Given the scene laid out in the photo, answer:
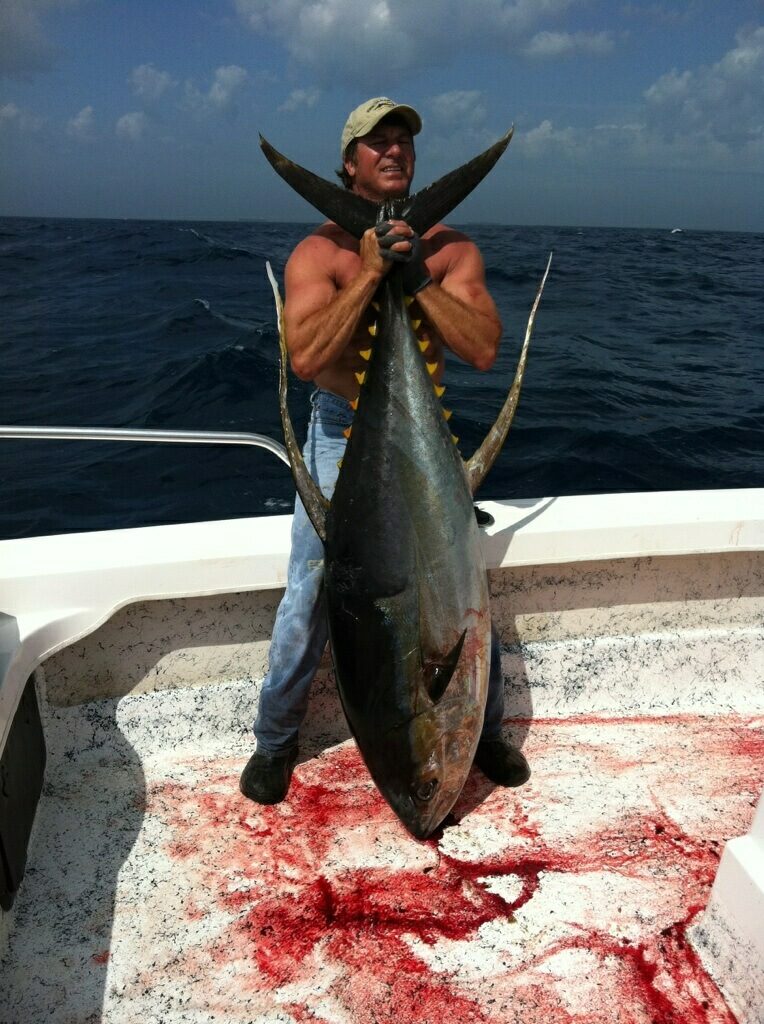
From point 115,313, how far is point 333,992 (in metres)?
13.3

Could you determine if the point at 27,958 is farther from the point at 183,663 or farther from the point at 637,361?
the point at 637,361

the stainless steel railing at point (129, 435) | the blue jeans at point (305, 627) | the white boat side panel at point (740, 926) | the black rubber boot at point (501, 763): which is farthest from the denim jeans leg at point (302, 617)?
the white boat side panel at point (740, 926)

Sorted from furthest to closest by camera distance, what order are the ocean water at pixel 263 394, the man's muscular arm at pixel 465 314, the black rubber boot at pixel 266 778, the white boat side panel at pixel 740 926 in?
the ocean water at pixel 263 394 → the black rubber boot at pixel 266 778 → the man's muscular arm at pixel 465 314 → the white boat side panel at pixel 740 926

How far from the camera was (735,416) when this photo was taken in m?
8.36

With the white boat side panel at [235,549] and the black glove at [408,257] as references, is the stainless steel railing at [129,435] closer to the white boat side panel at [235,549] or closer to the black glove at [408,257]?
the white boat side panel at [235,549]

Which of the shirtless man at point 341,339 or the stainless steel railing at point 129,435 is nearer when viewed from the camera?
the shirtless man at point 341,339

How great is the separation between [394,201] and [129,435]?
101 cm

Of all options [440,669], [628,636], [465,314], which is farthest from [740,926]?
[465,314]

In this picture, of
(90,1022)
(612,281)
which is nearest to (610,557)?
(90,1022)

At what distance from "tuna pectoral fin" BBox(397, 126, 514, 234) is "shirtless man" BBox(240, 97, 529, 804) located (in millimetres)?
100

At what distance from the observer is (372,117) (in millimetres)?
2123

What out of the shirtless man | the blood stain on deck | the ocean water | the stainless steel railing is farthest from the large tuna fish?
the ocean water

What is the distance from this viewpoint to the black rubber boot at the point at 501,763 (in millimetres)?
2377

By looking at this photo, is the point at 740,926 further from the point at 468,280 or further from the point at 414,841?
the point at 468,280
